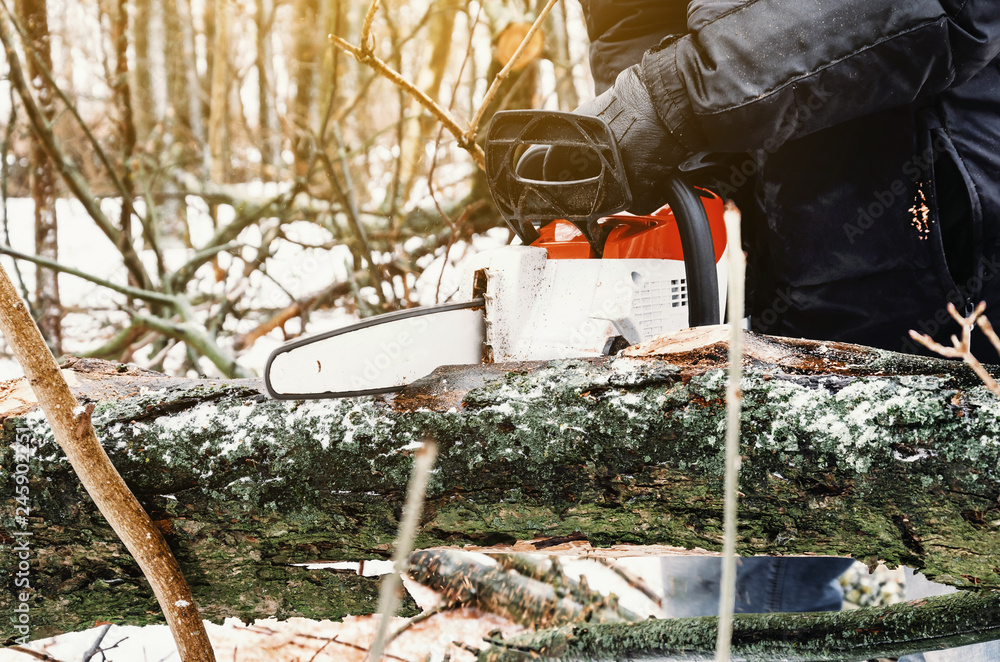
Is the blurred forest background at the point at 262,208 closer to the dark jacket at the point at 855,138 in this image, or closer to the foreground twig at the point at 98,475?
the dark jacket at the point at 855,138

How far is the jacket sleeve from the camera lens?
960mm

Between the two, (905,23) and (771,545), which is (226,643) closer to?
(771,545)

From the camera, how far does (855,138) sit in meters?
1.20

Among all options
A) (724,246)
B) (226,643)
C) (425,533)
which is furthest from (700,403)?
(226,643)

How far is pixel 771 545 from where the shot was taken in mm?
828

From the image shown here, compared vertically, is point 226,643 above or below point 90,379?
below

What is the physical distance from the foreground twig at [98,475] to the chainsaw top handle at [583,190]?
2.61 ft

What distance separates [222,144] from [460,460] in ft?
25.8

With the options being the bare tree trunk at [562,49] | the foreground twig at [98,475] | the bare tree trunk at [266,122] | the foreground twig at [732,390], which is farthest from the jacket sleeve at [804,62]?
the bare tree trunk at [266,122]

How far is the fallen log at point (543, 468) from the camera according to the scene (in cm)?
74

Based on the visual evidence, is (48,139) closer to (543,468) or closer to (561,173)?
(561,173)

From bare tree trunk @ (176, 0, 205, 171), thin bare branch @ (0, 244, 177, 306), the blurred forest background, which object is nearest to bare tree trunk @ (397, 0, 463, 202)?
the blurred forest background

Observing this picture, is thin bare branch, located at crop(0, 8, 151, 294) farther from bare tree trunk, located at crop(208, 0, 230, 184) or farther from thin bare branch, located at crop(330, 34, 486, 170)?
bare tree trunk, located at crop(208, 0, 230, 184)

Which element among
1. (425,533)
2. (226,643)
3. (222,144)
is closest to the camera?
(425,533)
